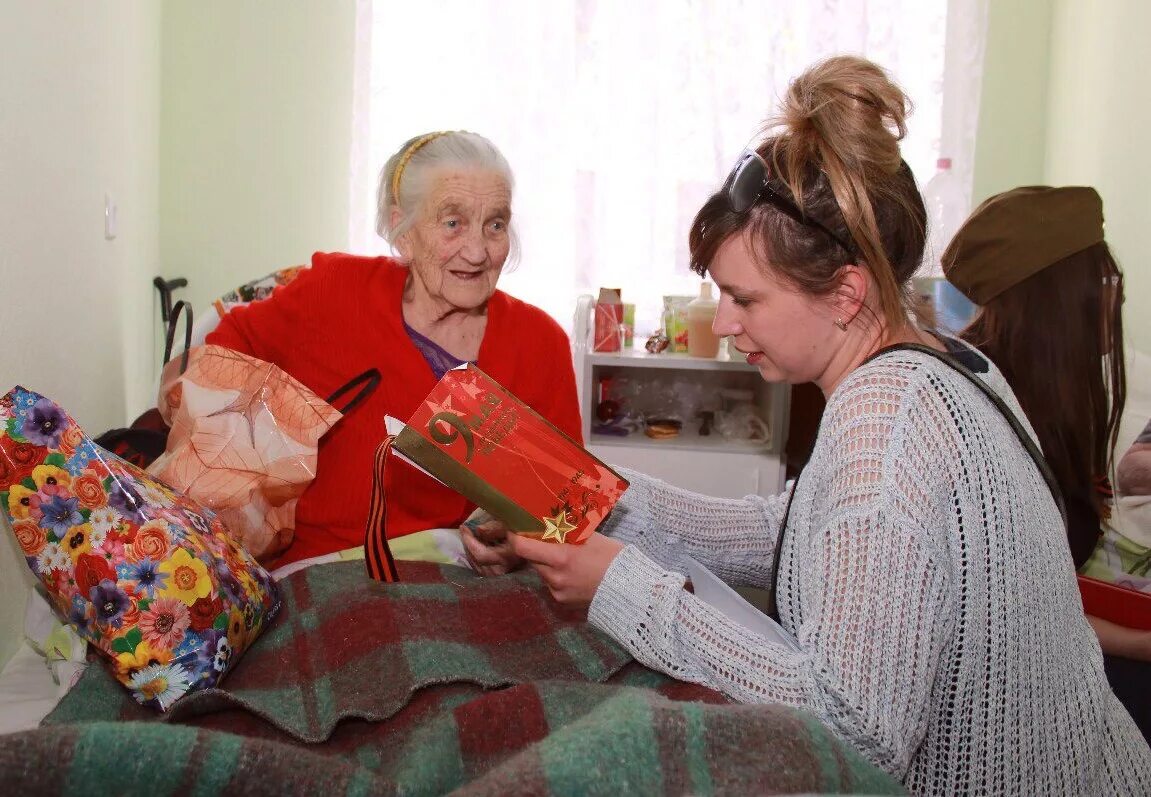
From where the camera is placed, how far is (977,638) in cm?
94

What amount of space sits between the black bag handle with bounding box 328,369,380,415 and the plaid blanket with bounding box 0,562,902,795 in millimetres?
346

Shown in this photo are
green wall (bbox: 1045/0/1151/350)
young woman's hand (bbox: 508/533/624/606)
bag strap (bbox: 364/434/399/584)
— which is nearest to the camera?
young woman's hand (bbox: 508/533/624/606)

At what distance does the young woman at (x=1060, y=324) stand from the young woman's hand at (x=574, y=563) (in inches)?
32.8

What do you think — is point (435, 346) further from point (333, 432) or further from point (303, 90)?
point (303, 90)

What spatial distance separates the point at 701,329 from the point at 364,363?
127 centimetres

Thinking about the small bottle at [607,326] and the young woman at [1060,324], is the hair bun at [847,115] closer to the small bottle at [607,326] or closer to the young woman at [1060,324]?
the young woman at [1060,324]

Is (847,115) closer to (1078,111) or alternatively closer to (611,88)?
(611,88)

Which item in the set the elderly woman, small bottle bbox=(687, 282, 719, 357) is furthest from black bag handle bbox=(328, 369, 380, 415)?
small bottle bbox=(687, 282, 719, 357)

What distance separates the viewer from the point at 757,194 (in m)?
1.05

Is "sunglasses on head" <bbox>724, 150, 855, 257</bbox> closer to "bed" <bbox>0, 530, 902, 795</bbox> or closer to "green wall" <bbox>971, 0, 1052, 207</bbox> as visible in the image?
"bed" <bbox>0, 530, 902, 795</bbox>

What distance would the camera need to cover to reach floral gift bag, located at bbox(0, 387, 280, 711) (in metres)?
1.09

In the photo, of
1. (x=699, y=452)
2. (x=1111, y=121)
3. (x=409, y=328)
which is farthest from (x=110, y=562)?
(x=1111, y=121)

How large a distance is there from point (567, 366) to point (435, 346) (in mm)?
254

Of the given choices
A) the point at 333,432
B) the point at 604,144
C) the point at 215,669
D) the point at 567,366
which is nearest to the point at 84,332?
the point at 333,432
